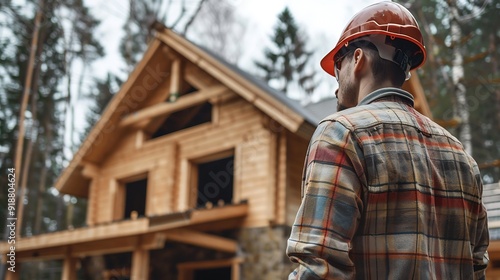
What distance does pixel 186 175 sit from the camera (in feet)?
33.9

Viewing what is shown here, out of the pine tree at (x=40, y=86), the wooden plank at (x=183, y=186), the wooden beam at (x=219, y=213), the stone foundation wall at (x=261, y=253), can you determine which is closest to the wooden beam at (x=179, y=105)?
the wooden plank at (x=183, y=186)

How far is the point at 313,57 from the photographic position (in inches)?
899

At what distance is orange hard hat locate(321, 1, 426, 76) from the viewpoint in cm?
141

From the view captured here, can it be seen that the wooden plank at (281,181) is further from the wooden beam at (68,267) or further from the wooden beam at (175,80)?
the wooden beam at (68,267)

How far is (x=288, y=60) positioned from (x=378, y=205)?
21771 millimetres

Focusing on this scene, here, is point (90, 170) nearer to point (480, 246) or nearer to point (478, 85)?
point (480, 246)

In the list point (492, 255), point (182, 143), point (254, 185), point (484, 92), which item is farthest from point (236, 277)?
point (484, 92)

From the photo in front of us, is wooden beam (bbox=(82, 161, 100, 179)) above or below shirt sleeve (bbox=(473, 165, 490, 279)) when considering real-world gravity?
above

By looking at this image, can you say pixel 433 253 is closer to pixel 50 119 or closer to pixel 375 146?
pixel 375 146

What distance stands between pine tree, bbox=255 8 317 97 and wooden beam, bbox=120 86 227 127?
1202cm

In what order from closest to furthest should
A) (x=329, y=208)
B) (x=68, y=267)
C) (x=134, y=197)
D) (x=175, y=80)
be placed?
(x=329, y=208), (x=68, y=267), (x=175, y=80), (x=134, y=197)

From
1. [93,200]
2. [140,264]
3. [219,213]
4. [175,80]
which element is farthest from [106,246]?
[175,80]

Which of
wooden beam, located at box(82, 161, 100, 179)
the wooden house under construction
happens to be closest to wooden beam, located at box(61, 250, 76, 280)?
the wooden house under construction

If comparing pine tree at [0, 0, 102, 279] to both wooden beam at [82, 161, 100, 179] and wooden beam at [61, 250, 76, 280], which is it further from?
wooden beam at [61, 250, 76, 280]
